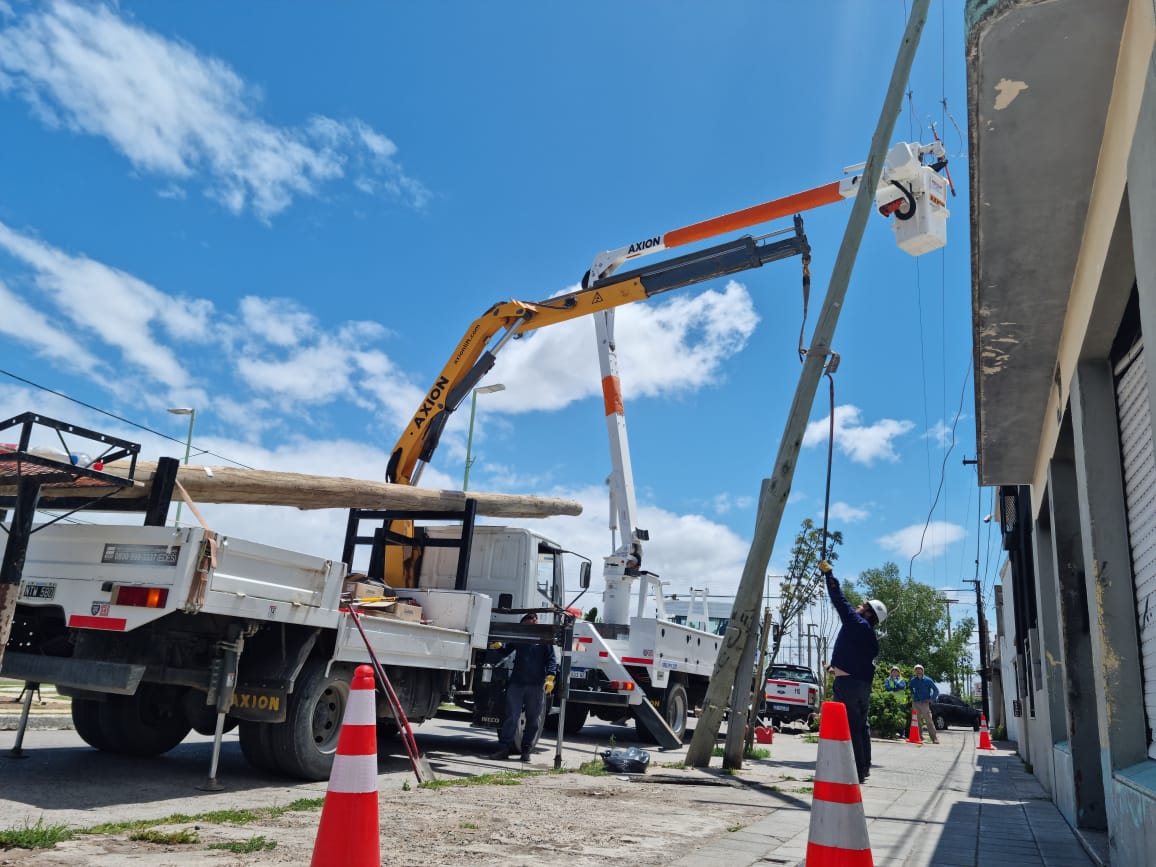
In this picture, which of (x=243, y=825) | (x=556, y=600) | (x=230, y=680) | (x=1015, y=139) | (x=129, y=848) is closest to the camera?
(x=1015, y=139)

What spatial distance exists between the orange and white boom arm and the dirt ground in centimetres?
635

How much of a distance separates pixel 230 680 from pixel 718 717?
431 cm

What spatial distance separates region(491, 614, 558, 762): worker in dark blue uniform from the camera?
9.68 m

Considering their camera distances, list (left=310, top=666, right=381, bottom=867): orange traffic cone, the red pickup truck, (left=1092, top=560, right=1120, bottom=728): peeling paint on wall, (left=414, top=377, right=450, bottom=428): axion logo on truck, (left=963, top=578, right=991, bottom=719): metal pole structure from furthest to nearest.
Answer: (left=963, top=578, right=991, bottom=719): metal pole structure
the red pickup truck
(left=414, top=377, right=450, bottom=428): axion logo on truck
(left=1092, top=560, right=1120, bottom=728): peeling paint on wall
(left=310, top=666, right=381, bottom=867): orange traffic cone

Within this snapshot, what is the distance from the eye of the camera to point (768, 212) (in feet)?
40.6

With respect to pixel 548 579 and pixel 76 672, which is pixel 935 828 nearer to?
pixel 76 672

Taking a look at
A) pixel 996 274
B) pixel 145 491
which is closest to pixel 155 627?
pixel 145 491

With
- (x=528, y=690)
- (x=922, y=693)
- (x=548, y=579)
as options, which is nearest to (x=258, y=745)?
(x=528, y=690)

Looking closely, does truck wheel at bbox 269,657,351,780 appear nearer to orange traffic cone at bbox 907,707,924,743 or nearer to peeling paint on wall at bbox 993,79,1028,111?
peeling paint on wall at bbox 993,79,1028,111

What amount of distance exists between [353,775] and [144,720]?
536 centimetres

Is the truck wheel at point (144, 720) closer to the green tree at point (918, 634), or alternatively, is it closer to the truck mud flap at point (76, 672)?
the truck mud flap at point (76, 672)

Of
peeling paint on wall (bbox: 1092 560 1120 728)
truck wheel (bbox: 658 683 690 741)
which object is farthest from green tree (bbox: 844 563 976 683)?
peeling paint on wall (bbox: 1092 560 1120 728)

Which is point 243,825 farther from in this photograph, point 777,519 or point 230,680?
point 777,519

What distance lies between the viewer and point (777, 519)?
852cm
